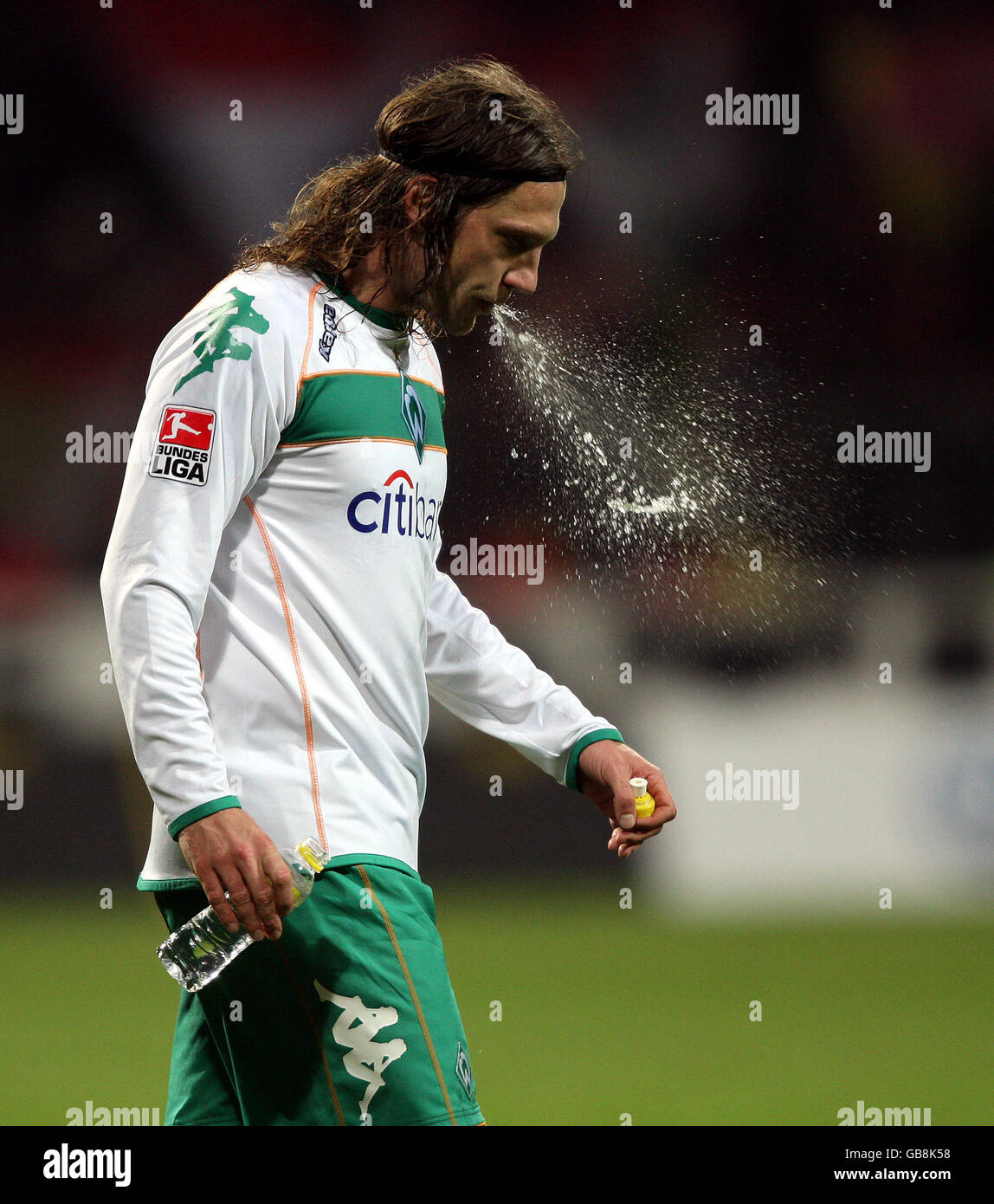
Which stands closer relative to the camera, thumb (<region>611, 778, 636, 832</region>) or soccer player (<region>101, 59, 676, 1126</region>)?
soccer player (<region>101, 59, 676, 1126</region>)

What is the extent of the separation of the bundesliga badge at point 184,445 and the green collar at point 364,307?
290mm

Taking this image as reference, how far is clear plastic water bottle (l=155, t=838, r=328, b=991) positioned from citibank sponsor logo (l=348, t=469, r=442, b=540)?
35cm

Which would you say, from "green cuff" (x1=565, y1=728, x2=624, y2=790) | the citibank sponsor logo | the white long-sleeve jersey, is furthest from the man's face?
"green cuff" (x1=565, y1=728, x2=624, y2=790)

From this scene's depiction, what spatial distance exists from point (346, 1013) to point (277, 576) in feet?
1.53

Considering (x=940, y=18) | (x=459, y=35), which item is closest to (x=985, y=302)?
(x=940, y=18)

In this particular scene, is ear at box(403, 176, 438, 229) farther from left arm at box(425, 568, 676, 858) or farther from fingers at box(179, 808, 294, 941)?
fingers at box(179, 808, 294, 941)

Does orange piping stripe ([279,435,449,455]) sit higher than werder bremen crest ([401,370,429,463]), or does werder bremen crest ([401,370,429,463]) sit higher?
werder bremen crest ([401,370,429,463])

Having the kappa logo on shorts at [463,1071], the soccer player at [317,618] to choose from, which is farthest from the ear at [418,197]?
the kappa logo on shorts at [463,1071]

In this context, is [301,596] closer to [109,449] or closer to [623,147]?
[109,449]

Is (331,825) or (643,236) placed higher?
(643,236)

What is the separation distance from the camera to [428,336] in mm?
1798

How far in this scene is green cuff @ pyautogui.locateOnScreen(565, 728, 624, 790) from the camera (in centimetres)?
182

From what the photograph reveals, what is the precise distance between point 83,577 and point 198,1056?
5.07 metres

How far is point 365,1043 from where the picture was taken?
56.9 inches
